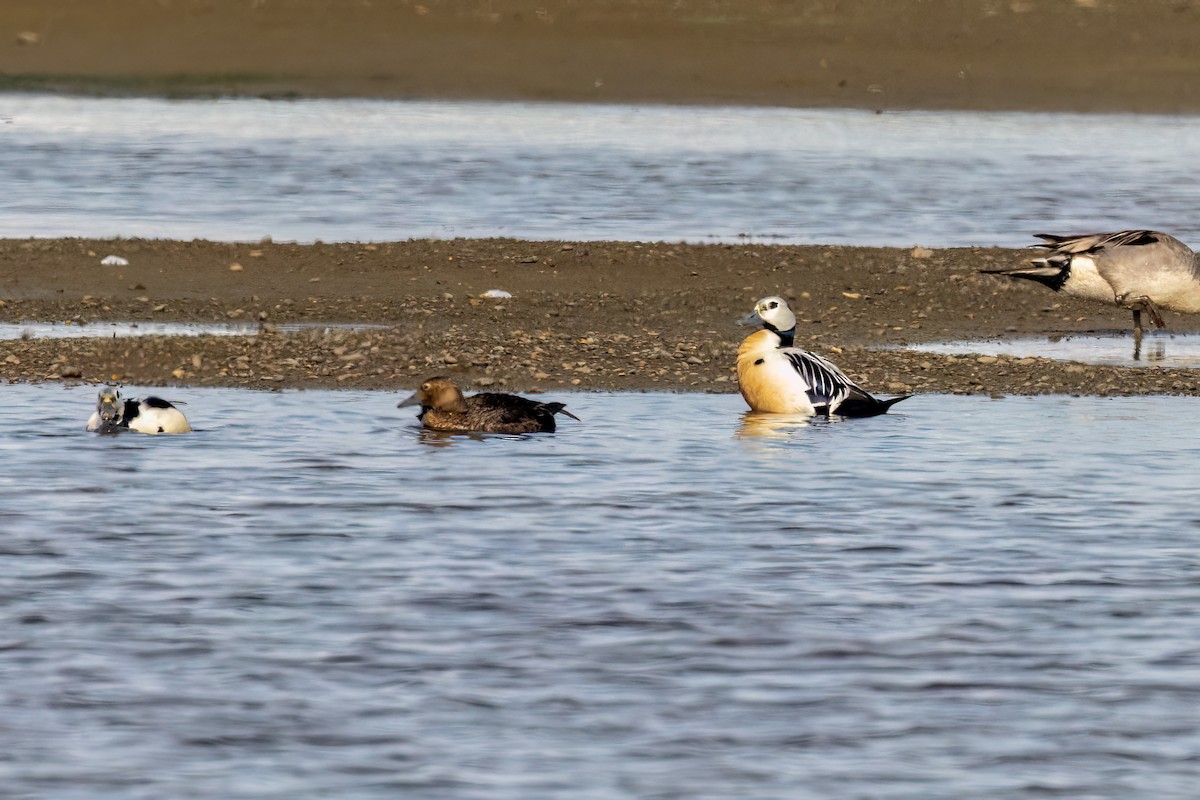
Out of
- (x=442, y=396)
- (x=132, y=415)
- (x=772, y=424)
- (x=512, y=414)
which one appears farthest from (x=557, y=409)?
(x=132, y=415)

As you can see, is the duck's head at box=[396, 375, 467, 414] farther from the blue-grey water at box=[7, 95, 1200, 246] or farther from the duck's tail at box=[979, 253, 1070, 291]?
the blue-grey water at box=[7, 95, 1200, 246]

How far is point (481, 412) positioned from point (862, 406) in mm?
2319

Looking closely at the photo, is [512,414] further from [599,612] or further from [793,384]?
[599,612]

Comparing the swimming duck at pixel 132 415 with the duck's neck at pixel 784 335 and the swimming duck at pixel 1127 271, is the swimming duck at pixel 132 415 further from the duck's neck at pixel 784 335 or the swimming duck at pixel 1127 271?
the swimming duck at pixel 1127 271

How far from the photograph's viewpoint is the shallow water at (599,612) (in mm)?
6281

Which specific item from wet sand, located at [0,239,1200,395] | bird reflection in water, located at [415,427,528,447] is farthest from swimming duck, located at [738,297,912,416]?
bird reflection in water, located at [415,427,528,447]

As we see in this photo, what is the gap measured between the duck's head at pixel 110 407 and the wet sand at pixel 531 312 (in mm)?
2279

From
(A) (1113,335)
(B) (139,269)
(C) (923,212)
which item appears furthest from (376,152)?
(A) (1113,335)

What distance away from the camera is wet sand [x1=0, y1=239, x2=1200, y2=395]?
47.4 ft

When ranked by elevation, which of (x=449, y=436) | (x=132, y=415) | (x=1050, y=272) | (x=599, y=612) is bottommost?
(x=599, y=612)

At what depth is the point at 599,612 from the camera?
7.98m

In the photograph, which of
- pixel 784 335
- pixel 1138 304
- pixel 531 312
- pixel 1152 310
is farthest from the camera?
pixel 531 312

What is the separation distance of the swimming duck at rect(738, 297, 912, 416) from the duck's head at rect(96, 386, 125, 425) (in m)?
3.79

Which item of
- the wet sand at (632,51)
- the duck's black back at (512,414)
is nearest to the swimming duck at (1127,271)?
the duck's black back at (512,414)
